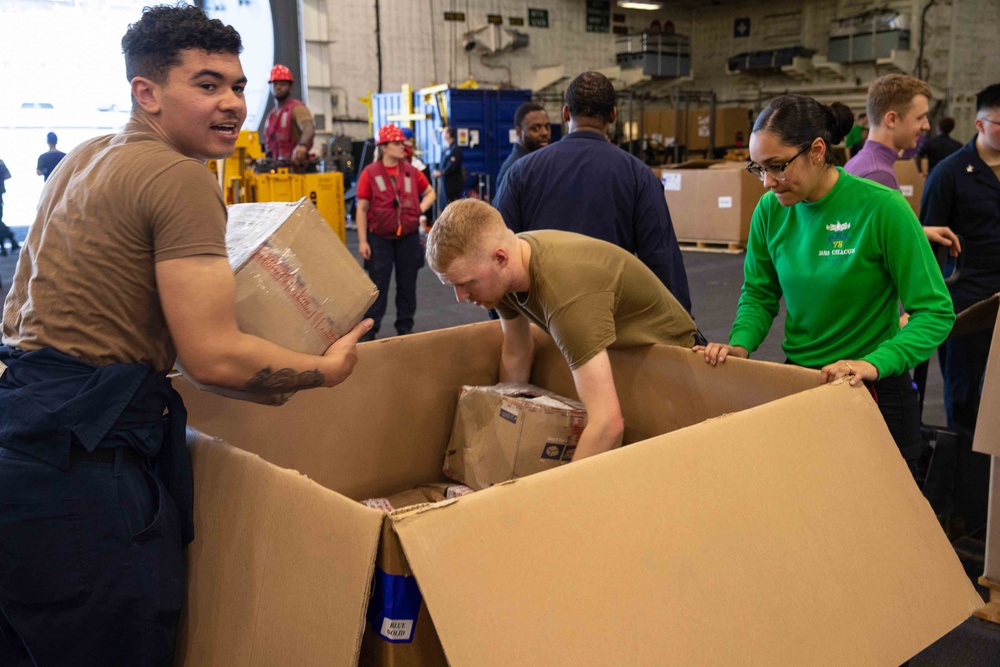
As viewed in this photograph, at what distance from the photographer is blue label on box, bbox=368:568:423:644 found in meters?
0.95

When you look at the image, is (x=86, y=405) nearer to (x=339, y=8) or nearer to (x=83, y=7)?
(x=83, y=7)

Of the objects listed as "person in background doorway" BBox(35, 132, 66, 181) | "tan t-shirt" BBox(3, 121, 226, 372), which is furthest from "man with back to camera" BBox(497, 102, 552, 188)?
"person in background doorway" BBox(35, 132, 66, 181)

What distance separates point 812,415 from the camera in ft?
4.49

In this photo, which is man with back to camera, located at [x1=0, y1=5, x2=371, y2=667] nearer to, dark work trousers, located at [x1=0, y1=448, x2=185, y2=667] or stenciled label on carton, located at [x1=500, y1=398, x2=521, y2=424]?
dark work trousers, located at [x1=0, y1=448, x2=185, y2=667]

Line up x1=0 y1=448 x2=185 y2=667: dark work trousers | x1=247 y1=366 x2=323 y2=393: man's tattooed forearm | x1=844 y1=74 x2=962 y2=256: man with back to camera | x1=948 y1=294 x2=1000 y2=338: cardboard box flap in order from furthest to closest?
x1=844 y1=74 x2=962 y2=256: man with back to camera, x1=948 y1=294 x2=1000 y2=338: cardboard box flap, x1=247 y1=366 x2=323 y2=393: man's tattooed forearm, x1=0 y1=448 x2=185 y2=667: dark work trousers

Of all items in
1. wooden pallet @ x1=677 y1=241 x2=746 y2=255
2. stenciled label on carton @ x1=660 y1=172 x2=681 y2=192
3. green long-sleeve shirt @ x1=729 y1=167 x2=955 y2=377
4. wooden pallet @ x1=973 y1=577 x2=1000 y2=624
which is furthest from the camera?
stenciled label on carton @ x1=660 y1=172 x2=681 y2=192

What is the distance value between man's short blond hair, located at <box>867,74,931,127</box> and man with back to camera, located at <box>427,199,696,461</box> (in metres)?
1.38

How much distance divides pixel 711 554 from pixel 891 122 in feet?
6.96

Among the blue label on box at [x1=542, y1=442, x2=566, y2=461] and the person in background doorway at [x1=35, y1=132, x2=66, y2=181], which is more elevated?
the person in background doorway at [x1=35, y1=132, x2=66, y2=181]

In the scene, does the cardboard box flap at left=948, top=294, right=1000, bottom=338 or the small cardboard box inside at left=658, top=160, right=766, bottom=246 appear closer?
the cardboard box flap at left=948, top=294, right=1000, bottom=338

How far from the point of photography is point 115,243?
112cm

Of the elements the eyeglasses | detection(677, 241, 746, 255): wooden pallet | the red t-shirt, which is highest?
the eyeglasses

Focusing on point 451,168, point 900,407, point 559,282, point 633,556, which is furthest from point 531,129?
point 451,168

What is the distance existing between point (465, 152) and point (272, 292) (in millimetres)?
10693
